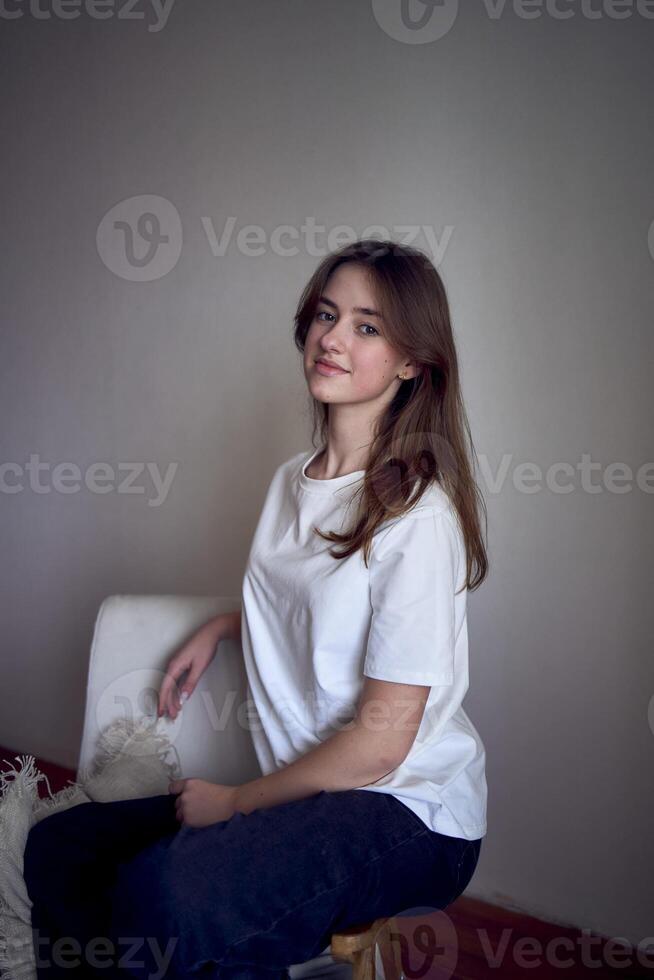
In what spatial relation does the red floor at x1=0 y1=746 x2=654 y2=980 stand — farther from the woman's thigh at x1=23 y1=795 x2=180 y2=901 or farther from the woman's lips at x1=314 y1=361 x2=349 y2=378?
the woman's lips at x1=314 y1=361 x2=349 y2=378

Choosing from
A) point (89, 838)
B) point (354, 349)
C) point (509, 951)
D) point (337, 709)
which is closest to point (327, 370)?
point (354, 349)

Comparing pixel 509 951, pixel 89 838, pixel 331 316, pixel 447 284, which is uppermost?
pixel 447 284

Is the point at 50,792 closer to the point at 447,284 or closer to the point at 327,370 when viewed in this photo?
the point at 327,370

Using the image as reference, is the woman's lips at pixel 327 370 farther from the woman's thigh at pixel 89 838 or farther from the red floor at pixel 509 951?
the red floor at pixel 509 951

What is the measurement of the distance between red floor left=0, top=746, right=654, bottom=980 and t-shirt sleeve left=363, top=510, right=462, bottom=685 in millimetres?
827

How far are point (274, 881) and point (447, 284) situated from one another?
1.13 meters

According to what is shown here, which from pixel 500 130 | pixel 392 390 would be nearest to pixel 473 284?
pixel 500 130

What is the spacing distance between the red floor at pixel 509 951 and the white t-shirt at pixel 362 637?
0.61 meters

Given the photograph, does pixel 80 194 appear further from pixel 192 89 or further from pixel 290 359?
pixel 290 359

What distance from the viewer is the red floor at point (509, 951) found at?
150 centimetres

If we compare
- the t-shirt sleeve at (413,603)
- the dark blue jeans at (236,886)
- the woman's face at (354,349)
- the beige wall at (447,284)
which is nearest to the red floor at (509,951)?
the beige wall at (447,284)

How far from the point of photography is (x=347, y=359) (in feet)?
3.86

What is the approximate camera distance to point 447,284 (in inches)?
63.2

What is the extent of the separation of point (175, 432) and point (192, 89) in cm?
83
